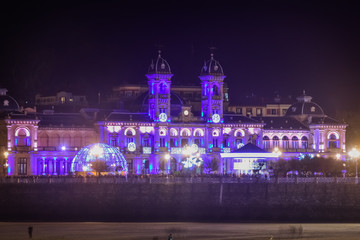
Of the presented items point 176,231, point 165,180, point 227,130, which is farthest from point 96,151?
point 176,231

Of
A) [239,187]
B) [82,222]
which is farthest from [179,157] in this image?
[82,222]

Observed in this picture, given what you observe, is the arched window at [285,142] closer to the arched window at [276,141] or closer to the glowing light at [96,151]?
the arched window at [276,141]

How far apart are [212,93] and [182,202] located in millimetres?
47983

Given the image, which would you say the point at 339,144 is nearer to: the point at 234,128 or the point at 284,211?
the point at 234,128

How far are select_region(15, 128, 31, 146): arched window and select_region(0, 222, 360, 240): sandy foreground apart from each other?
163 ft

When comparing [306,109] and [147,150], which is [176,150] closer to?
[147,150]

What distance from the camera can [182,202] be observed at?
134875mm

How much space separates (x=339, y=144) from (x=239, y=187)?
177 ft

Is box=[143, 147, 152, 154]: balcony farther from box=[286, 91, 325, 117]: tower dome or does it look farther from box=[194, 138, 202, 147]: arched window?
box=[286, 91, 325, 117]: tower dome

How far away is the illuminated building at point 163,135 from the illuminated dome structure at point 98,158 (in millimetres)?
14198

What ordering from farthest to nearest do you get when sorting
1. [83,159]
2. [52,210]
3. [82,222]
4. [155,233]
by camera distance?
[83,159] < [52,210] < [82,222] < [155,233]

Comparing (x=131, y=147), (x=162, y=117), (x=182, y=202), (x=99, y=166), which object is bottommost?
(x=182, y=202)

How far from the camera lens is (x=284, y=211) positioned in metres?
135

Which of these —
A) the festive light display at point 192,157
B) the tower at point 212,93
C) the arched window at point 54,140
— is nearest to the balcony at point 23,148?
the arched window at point 54,140
